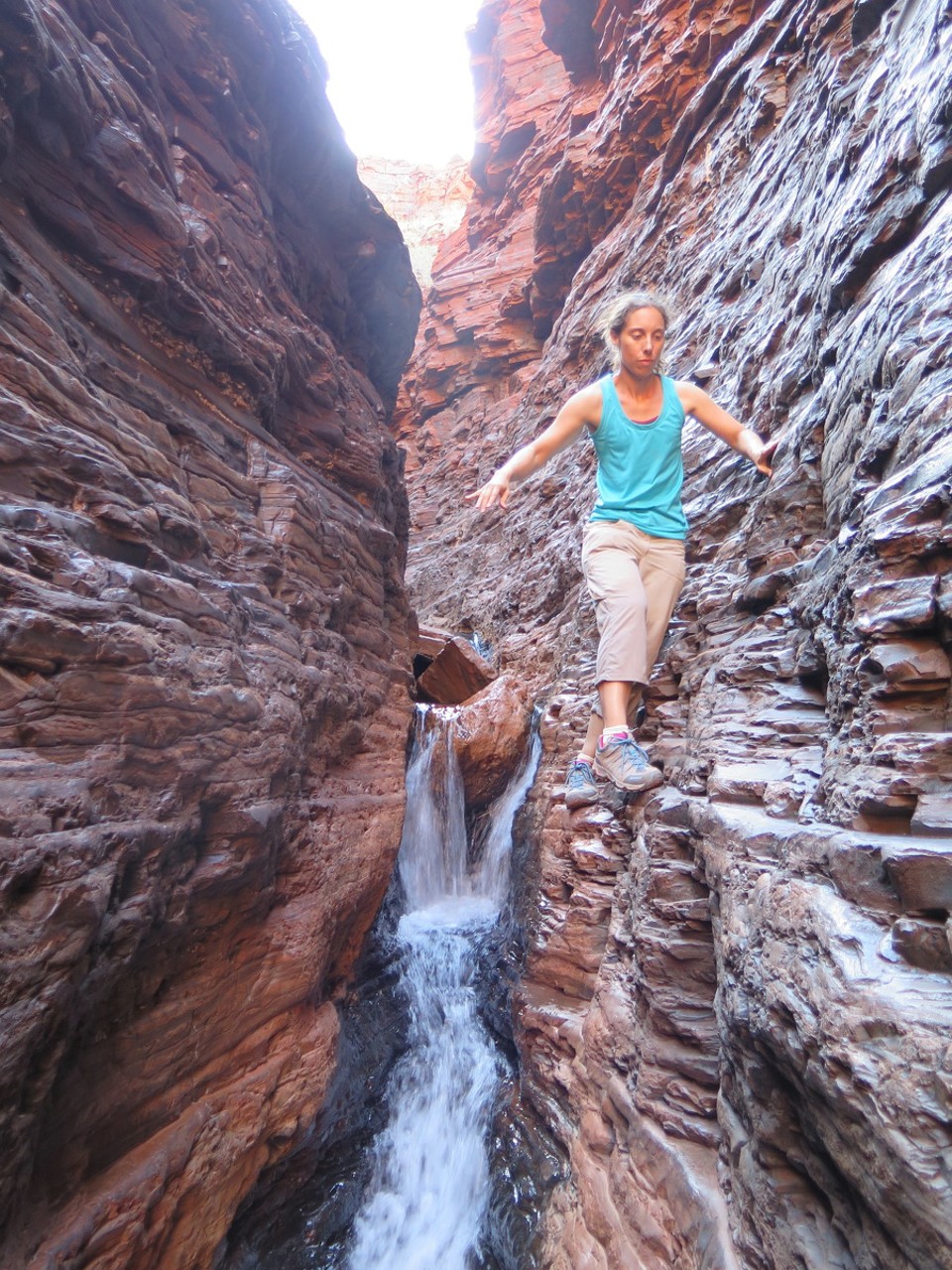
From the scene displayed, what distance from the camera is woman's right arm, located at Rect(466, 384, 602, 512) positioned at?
3.20m

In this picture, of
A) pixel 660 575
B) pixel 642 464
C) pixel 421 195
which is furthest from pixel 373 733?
pixel 421 195

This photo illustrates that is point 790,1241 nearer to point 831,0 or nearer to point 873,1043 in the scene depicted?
point 873,1043

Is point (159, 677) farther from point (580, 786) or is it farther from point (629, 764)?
point (580, 786)

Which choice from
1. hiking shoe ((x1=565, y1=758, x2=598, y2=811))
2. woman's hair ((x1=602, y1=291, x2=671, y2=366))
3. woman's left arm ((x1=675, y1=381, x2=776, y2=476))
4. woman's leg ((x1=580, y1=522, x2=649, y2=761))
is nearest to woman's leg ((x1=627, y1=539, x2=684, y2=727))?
woman's leg ((x1=580, y1=522, x2=649, y2=761))

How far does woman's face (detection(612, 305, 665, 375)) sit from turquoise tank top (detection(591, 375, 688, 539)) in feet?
0.60

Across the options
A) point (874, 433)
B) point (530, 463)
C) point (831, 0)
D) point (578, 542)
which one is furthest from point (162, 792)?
point (831, 0)

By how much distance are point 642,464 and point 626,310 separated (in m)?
0.83

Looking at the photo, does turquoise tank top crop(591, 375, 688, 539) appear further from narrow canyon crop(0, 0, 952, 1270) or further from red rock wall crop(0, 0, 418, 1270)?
red rock wall crop(0, 0, 418, 1270)

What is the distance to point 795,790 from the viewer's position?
92.2 inches

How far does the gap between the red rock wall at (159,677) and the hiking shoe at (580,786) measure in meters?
1.59

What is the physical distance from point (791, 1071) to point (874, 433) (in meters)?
2.31

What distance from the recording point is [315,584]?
17.8ft

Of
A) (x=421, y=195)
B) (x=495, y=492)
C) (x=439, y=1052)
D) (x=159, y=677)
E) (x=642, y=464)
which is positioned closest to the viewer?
(x=159, y=677)

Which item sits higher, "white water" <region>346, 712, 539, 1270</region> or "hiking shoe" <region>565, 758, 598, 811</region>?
"hiking shoe" <region>565, 758, 598, 811</region>
